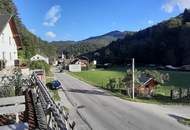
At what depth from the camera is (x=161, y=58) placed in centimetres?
16462

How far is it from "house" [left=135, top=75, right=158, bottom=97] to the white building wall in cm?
1714

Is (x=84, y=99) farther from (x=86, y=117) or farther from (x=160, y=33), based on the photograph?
→ (x=160, y=33)

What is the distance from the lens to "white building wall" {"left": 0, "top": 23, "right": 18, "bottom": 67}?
43.4m

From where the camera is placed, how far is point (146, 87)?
52.5 meters

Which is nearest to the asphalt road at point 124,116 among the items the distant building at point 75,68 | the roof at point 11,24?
the roof at point 11,24

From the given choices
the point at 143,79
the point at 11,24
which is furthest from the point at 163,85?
Answer: the point at 11,24

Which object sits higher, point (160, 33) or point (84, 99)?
point (160, 33)

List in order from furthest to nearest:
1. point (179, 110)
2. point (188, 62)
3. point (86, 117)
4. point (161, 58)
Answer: point (161, 58) < point (188, 62) < point (179, 110) < point (86, 117)

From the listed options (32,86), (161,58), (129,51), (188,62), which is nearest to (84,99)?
(32,86)

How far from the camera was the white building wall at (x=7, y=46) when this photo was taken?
142 ft

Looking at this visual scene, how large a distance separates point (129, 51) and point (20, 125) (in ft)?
572

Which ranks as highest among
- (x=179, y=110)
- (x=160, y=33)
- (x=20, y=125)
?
(x=160, y=33)

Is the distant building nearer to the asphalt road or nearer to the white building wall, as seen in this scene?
the white building wall

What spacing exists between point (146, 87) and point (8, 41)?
63.9 ft
